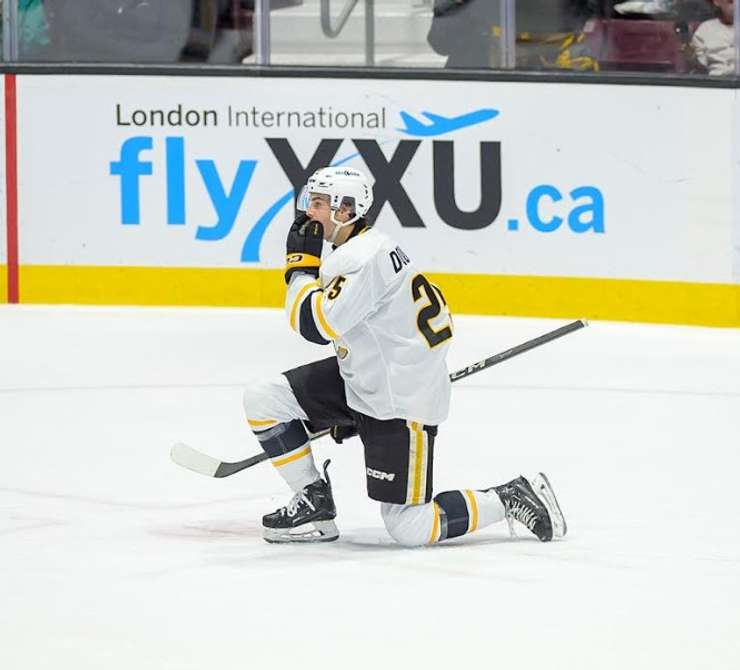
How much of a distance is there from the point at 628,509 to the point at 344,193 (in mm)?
1168

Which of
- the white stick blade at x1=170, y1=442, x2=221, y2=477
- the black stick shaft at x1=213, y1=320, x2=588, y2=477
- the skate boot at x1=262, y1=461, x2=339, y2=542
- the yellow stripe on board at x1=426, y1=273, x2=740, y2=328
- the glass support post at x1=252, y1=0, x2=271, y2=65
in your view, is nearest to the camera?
the skate boot at x1=262, y1=461, x2=339, y2=542

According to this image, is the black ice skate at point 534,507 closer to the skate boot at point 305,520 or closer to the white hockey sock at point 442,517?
the white hockey sock at point 442,517

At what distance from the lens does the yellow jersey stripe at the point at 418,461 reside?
12.9ft

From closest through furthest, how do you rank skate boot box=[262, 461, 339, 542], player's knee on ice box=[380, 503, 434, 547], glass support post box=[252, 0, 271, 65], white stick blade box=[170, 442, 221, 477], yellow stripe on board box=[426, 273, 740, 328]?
player's knee on ice box=[380, 503, 434, 547] < skate boot box=[262, 461, 339, 542] < white stick blade box=[170, 442, 221, 477] < yellow stripe on board box=[426, 273, 740, 328] < glass support post box=[252, 0, 271, 65]

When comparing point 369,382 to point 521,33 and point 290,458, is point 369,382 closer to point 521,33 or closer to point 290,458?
point 290,458

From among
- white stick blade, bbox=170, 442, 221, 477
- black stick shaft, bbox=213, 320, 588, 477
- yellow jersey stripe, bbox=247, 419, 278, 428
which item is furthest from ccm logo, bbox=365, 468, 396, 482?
white stick blade, bbox=170, 442, 221, 477

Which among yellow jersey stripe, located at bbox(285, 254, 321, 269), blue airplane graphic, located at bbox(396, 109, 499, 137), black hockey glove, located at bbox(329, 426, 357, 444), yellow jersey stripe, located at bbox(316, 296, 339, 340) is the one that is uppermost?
blue airplane graphic, located at bbox(396, 109, 499, 137)

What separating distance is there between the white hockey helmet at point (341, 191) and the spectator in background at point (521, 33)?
12.9ft

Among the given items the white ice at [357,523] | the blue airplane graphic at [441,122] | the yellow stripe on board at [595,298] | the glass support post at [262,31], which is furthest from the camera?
the glass support post at [262,31]

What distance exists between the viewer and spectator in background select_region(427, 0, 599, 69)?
25.6 feet

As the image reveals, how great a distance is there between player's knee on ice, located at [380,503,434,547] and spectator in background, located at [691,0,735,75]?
4.24 metres

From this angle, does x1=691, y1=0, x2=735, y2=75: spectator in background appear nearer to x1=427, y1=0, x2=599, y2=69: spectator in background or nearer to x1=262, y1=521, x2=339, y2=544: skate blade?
x1=427, y1=0, x2=599, y2=69: spectator in background

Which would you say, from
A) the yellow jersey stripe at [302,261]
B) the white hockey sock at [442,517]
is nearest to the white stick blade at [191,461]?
the white hockey sock at [442,517]

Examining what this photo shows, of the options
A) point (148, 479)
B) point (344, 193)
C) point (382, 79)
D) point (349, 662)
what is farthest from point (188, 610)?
point (382, 79)
